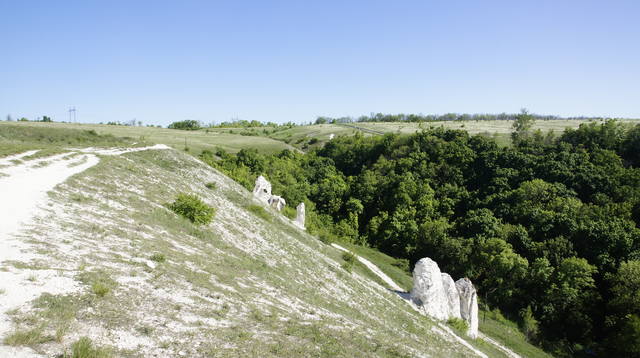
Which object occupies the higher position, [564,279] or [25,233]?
[25,233]

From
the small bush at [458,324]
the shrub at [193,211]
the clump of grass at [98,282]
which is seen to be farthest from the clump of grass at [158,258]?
the small bush at [458,324]

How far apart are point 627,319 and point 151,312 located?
6653 centimetres

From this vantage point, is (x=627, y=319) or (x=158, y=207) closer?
(x=158, y=207)

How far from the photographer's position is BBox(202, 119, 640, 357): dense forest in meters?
56.8

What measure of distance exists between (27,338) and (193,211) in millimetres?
16906

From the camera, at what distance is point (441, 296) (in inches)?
1590

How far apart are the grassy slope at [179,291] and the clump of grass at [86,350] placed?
30cm

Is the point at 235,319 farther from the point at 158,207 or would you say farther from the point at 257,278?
the point at 158,207

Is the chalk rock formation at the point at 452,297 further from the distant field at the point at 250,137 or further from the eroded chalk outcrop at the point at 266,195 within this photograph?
the distant field at the point at 250,137

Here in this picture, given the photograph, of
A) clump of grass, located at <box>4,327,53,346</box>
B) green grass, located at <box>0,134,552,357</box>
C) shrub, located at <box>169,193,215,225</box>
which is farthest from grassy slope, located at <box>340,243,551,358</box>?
clump of grass, located at <box>4,327,53,346</box>

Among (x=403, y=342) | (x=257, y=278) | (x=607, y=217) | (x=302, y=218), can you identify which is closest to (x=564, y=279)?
(x=607, y=217)

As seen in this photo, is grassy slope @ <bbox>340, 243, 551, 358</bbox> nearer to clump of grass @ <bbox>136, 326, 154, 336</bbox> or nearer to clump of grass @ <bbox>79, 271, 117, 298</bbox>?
clump of grass @ <bbox>136, 326, 154, 336</bbox>

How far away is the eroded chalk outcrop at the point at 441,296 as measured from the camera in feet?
128

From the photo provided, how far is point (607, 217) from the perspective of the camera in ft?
224
